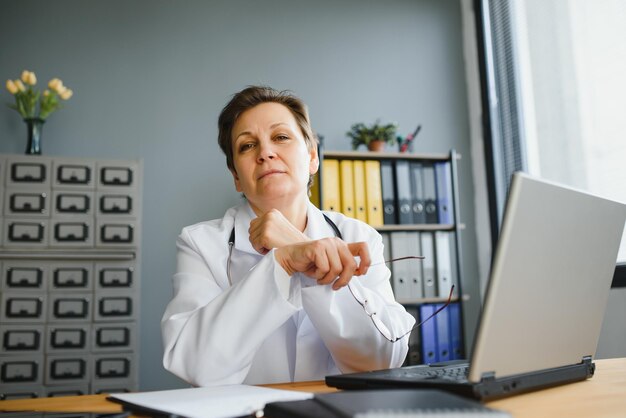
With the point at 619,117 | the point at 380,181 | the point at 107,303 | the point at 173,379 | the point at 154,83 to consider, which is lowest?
the point at 173,379

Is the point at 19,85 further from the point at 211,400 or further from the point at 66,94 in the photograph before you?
the point at 211,400

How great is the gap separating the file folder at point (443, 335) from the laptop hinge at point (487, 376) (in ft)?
7.19

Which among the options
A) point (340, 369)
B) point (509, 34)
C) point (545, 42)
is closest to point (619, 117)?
point (545, 42)

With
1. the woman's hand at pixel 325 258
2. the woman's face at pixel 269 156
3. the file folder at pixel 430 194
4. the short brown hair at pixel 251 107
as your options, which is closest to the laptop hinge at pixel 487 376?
the woman's hand at pixel 325 258

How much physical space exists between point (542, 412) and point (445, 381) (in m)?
0.12

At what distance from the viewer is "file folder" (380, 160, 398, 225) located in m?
2.79

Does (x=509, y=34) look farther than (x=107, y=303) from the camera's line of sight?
Yes

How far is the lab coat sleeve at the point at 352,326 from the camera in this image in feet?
3.61

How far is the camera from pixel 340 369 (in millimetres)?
1197

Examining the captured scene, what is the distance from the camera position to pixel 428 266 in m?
2.80

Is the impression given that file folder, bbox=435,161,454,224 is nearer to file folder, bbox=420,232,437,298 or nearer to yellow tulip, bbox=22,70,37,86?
file folder, bbox=420,232,437,298

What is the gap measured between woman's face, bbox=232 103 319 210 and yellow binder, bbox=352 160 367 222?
1282 mm

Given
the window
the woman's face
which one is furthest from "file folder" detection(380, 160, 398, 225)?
the woman's face

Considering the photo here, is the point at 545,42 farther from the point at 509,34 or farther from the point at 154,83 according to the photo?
the point at 154,83
